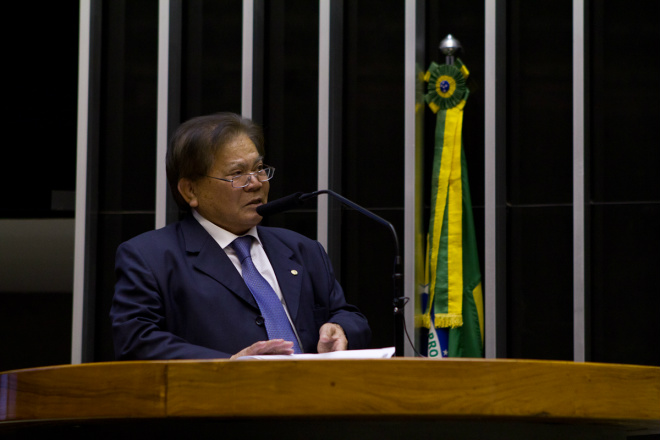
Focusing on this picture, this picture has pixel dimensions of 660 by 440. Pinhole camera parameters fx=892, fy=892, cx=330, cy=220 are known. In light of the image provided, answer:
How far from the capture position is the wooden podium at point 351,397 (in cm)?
112

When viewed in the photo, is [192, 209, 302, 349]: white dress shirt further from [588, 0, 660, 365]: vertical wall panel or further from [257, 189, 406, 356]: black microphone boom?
[588, 0, 660, 365]: vertical wall panel

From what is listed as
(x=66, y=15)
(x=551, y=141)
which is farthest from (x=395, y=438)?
(x=66, y=15)

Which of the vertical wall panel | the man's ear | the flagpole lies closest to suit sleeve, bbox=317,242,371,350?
the man's ear

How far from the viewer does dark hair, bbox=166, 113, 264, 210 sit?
8.34 ft

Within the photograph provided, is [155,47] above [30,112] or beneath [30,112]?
above

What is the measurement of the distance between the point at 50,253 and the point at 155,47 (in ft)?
3.59

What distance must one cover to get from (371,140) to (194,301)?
200 centimetres

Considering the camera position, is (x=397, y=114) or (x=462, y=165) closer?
(x=462, y=165)

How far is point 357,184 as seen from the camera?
4.12 metres

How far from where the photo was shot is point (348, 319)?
2477mm

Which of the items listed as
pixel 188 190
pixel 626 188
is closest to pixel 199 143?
pixel 188 190

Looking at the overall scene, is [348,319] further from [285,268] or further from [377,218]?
[377,218]

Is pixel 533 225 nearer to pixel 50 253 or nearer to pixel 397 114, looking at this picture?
pixel 397 114

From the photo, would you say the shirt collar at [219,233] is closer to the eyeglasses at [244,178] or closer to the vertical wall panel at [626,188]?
the eyeglasses at [244,178]
